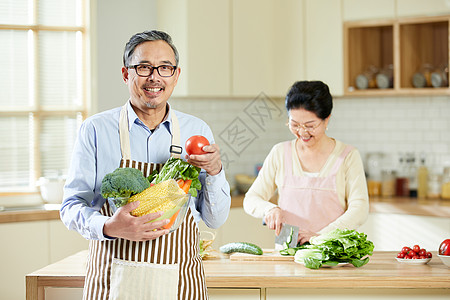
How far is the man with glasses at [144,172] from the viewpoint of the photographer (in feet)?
6.41

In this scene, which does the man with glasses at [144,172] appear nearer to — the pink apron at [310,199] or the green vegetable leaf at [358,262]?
the green vegetable leaf at [358,262]

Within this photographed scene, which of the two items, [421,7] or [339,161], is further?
[421,7]

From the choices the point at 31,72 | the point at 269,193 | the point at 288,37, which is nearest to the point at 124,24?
the point at 31,72

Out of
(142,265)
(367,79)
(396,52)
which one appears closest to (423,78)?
(396,52)

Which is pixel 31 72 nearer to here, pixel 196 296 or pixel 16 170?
pixel 16 170

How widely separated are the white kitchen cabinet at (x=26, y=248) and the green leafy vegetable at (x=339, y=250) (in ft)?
7.54

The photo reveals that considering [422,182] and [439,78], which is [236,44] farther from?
[422,182]

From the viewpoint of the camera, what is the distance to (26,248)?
13.9ft

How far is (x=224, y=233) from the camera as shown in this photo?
477 cm

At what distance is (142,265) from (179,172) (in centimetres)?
34

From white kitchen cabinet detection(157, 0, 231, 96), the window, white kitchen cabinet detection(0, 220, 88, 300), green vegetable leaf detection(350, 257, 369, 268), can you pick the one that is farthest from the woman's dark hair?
the window

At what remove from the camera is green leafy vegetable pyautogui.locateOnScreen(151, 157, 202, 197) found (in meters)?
1.91

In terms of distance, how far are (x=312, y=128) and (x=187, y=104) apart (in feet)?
7.47

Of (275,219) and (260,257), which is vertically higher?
(275,219)
